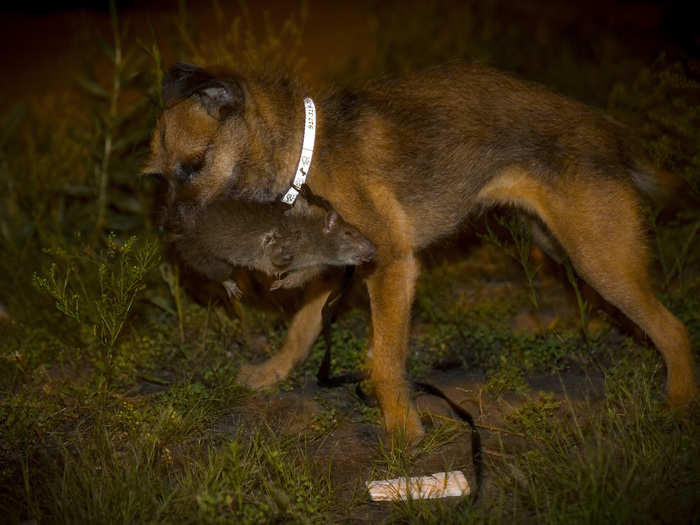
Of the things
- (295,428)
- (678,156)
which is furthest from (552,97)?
(295,428)

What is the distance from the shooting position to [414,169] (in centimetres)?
429

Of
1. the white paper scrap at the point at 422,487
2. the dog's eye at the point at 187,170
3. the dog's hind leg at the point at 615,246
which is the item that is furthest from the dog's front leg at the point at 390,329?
the dog's eye at the point at 187,170

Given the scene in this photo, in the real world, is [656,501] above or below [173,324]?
above

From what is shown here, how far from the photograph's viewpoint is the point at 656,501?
2924 mm

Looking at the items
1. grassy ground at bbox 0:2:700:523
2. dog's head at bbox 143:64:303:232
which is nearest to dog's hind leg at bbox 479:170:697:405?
grassy ground at bbox 0:2:700:523

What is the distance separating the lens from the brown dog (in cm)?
395

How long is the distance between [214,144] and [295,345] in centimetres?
155

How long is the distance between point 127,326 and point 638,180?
360 cm

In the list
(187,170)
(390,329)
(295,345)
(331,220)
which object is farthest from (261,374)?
(187,170)

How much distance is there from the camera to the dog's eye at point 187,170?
389 centimetres

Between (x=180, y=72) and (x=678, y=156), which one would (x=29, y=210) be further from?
(x=678, y=156)

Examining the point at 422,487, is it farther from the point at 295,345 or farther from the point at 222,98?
the point at 222,98

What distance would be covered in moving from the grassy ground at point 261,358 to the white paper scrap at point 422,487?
0.06 metres

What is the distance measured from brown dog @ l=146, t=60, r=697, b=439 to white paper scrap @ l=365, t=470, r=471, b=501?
17.6 inches
